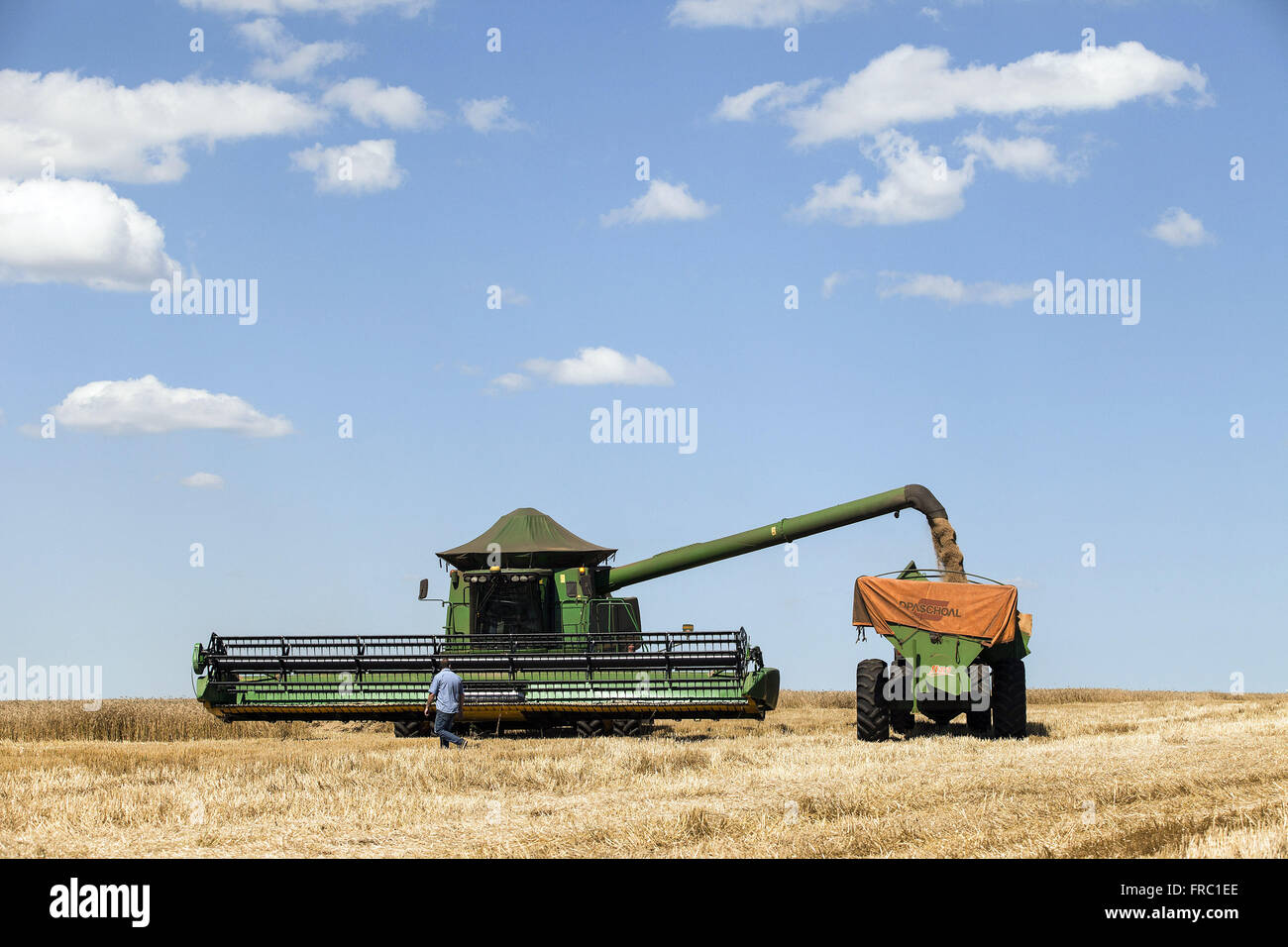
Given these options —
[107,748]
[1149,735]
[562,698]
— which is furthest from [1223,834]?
[107,748]

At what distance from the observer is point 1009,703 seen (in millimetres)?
16938

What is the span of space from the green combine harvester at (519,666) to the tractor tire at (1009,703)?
292 centimetres

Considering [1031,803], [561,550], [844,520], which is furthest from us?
[844,520]

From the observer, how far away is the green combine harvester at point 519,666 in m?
16.8

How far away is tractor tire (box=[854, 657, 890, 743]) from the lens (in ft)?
53.4

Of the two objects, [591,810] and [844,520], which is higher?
[844,520]

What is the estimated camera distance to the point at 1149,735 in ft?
53.0

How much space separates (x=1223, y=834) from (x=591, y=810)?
4095 mm

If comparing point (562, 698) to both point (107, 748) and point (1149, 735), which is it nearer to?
point (107, 748)

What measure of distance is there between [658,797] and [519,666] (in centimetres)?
786

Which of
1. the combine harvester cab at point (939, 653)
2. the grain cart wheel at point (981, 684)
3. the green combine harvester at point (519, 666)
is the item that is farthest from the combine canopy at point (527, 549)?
the grain cart wheel at point (981, 684)
